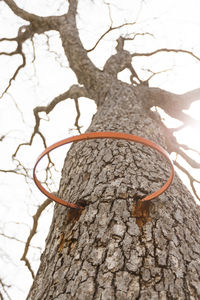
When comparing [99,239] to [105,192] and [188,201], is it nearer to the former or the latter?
[105,192]

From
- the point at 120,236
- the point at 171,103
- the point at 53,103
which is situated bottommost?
the point at 120,236

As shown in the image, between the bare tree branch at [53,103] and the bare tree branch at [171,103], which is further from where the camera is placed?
the bare tree branch at [53,103]

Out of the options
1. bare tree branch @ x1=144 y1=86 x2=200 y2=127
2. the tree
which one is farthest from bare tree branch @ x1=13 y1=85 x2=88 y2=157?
the tree

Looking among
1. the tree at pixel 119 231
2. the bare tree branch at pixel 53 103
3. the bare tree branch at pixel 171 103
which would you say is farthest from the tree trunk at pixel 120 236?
the bare tree branch at pixel 53 103

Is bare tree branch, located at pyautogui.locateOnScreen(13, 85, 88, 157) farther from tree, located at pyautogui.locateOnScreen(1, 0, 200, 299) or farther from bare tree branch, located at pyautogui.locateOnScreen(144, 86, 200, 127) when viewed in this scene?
tree, located at pyautogui.locateOnScreen(1, 0, 200, 299)

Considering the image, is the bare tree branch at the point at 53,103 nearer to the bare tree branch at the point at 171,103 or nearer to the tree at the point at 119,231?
the bare tree branch at the point at 171,103

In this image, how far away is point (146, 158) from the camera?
1.75m

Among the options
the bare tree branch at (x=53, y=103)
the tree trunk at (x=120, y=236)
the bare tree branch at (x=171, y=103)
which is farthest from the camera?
the bare tree branch at (x=53, y=103)

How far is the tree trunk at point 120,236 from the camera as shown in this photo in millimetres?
936

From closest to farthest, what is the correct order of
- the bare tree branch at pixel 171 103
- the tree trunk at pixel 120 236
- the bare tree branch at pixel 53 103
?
1. the tree trunk at pixel 120 236
2. the bare tree branch at pixel 171 103
3. the bare tree branch at pixel 53 103

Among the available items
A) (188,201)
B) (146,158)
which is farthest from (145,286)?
(146,158)

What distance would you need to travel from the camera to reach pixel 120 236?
111 cm

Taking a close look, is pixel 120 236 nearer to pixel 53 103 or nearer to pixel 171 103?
pixel 171 103

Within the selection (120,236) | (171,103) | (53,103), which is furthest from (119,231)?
(53,103)
